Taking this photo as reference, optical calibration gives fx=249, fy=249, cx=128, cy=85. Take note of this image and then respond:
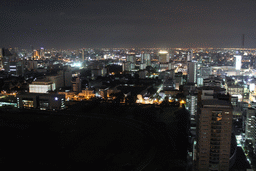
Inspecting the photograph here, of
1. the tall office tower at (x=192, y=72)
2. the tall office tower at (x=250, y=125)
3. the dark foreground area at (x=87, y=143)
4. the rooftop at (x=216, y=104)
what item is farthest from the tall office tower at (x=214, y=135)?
the tall office tower at (x=192, y=72)

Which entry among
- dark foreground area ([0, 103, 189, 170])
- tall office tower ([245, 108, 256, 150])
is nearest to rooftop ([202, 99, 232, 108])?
dark foreground area ([0, 103, 189, 170])

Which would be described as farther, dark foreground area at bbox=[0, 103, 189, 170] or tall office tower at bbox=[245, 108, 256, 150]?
tall office tower at bbox=[245, 108, 256, 150]

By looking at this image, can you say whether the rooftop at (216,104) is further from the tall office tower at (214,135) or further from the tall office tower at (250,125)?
the tall office tower at (250,125)

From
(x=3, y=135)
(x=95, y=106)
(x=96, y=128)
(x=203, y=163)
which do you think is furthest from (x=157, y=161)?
(x=95, y=106)

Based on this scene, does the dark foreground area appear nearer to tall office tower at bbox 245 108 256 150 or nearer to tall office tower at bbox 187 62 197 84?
tall office tower at bbox 245 108 256 150

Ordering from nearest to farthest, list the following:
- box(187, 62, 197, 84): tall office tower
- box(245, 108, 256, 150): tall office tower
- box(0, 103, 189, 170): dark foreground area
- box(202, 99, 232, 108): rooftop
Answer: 1. box(202, 99, 232, 108): rooftop
2. box(0, 103, 189, 170): dark foreground area
3. box(245, 108, 256, 150): tall office tower
4. box(187, 62, 197, 84): tall office tower

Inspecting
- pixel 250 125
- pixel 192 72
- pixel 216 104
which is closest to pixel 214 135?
pixel 216 104

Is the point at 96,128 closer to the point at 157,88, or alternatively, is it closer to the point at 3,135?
the point at 3,135

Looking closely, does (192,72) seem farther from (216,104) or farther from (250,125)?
(216,104)
